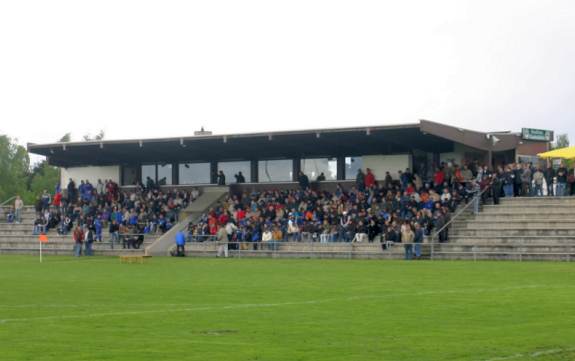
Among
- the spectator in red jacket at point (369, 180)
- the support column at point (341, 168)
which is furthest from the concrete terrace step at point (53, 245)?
the spectator in red jacket at point (369, 180)

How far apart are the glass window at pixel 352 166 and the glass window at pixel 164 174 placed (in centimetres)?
1210

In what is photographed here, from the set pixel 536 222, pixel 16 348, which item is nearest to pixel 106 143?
pixel 536 222

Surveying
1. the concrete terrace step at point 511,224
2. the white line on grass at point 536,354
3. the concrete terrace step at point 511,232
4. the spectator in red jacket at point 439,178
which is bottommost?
the white line on grass at point 536,354

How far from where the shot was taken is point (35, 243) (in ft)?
189

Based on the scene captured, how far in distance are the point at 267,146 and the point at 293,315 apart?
38405 mm

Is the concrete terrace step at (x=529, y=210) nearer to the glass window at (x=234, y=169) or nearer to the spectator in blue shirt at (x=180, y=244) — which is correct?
the spectator in blue shirt at (x=180, y=244)

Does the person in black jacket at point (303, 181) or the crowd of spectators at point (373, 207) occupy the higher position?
the person in black jacket at point (303, 181)

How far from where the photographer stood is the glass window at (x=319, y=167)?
188 ft

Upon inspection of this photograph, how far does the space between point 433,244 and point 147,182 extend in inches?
965

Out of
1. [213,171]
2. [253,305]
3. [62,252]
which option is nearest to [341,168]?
[213,171]

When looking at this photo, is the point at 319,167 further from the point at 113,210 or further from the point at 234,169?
the point at 113,210

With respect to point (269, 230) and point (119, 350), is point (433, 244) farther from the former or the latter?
point (119, 350)

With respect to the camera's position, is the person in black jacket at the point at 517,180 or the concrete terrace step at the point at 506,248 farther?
the person in black jacket at the point at 517,180

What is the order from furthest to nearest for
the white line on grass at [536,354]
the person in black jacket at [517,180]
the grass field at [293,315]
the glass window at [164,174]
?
the glass window at [164,174], the person in black jacket at [517,180], the grass field at [293,315], the white line on grass at [536,354]
